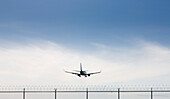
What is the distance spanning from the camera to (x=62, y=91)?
3198 cm

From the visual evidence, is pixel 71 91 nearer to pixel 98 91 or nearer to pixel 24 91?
pixel 98 91

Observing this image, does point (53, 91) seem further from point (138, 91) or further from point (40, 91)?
point (138, 91)

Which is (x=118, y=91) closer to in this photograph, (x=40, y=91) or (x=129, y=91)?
(x=129, y=91)

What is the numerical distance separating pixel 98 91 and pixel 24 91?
6934 mm

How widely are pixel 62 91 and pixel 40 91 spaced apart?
2.01 meters

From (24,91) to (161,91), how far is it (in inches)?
493

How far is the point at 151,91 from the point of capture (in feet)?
103

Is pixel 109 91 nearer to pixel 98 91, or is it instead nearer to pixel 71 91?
pixel 98 91

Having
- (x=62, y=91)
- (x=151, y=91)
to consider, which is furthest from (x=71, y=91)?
(x=151, y=91)

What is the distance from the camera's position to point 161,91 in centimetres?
3127

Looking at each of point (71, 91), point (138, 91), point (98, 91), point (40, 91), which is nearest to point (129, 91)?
point (138, 91)

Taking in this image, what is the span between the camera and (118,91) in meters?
31.6

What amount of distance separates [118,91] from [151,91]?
2.95 meters

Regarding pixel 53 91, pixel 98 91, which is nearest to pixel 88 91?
pixel 98 91
